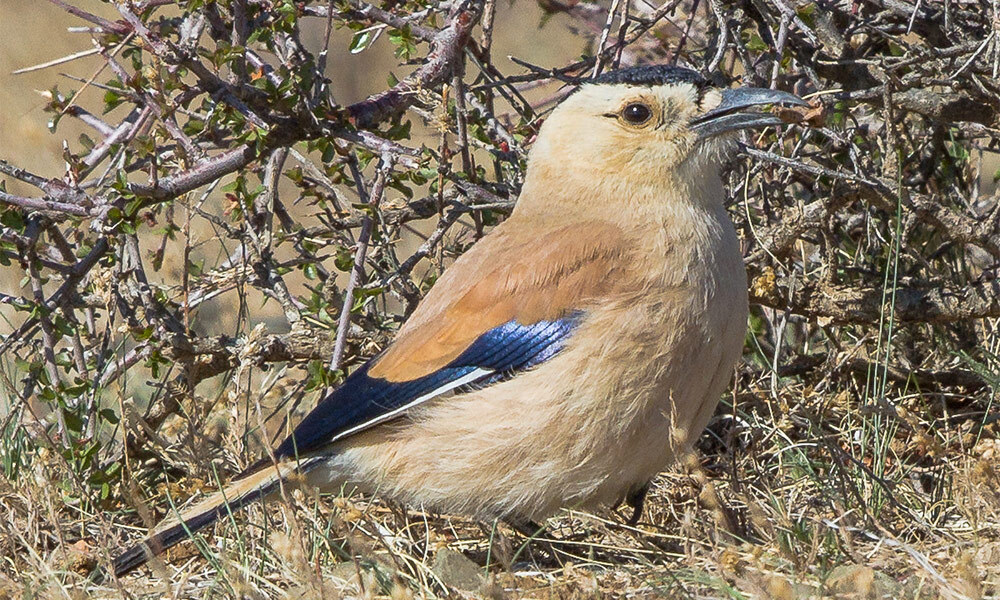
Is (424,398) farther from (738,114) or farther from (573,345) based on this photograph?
(738,114)

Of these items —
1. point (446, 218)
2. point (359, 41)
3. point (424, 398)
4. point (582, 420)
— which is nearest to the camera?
point (582, 420)

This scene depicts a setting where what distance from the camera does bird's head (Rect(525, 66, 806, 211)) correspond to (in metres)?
4.41

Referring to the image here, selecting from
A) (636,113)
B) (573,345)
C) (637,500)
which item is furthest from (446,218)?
(637,500)

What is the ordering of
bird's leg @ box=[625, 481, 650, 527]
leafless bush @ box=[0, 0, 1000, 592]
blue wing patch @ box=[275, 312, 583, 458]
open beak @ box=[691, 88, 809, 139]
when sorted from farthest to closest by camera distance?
1. leafless bush @ box=[0, 0, 1000, 592]
2. bird's leg @ box=[625, 481, 650, 527]
3. open beak @ box=[691, 88, 809, 139]
4. blue wing patch @ box=[275, 312, 583, 458]

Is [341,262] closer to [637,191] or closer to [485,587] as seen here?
[637,191]

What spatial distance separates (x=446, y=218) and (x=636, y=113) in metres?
1.03

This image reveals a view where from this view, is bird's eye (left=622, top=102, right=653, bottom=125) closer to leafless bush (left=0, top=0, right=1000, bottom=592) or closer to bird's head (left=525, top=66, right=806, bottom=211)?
bird's head (left=525, top=66, right=806, bottom=211)

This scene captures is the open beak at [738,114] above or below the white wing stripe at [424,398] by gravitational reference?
above

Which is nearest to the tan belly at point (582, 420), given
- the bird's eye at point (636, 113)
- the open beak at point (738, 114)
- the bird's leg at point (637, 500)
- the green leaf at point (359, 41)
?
the bird's leg at point (637, 500)

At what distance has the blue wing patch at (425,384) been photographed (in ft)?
13.8

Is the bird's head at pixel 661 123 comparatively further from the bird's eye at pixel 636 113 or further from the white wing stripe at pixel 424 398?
the white wing stripe at pixel 424 398

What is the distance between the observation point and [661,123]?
4.46 meters

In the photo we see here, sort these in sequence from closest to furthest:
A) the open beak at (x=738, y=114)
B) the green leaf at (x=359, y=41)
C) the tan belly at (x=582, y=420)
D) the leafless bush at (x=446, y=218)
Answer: the tan belly at (x=582, y=420), the open beak at (x=738, y=114), the leafless bush at (x=446, y=218), the green leaf at (x=359, y=41)

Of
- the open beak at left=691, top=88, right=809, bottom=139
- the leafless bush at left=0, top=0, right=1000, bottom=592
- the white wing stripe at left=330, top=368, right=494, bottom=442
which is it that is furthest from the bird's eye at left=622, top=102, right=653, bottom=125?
the white wing stripe at left=330, top=368, right=494, bottom=442
